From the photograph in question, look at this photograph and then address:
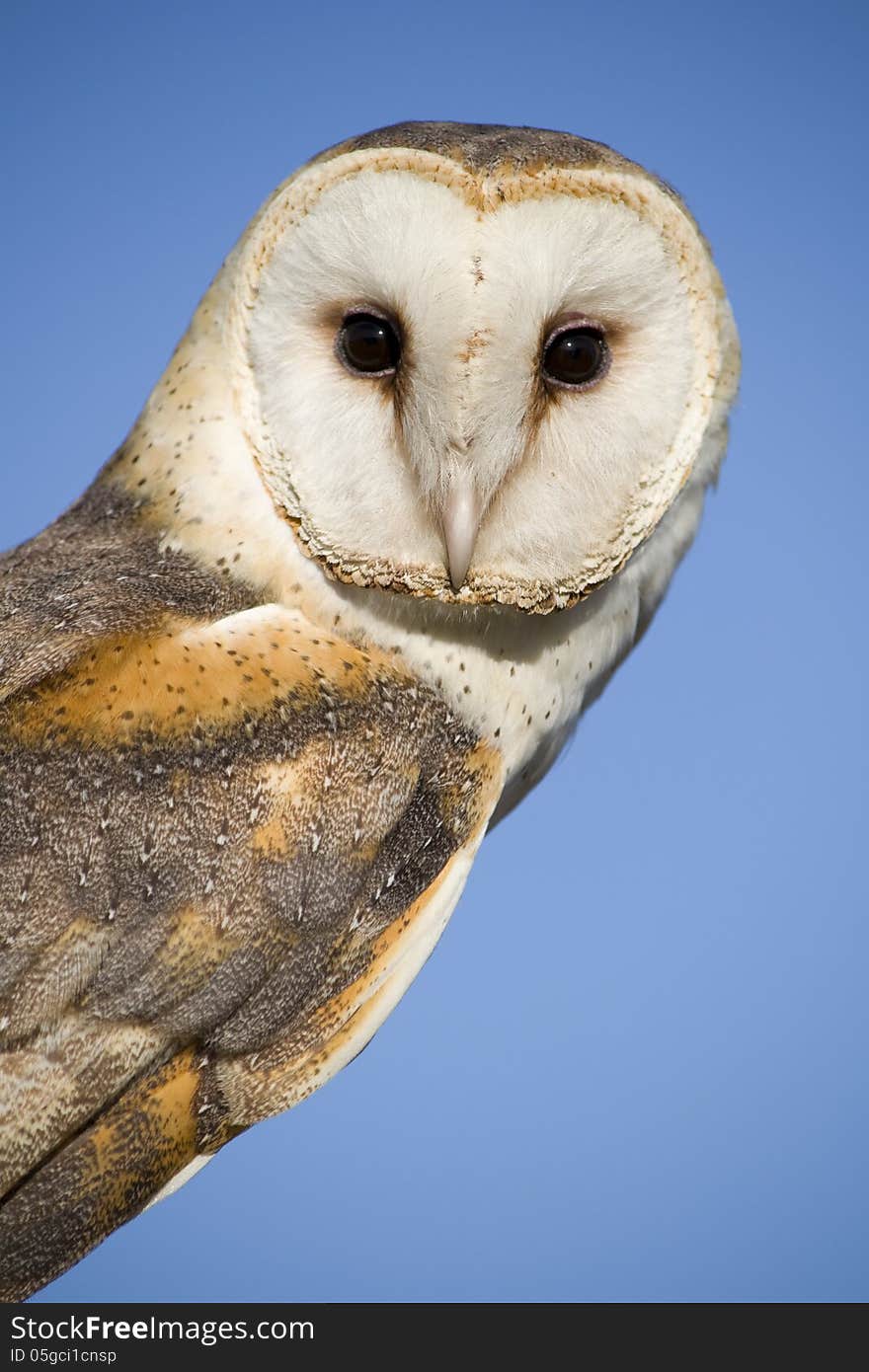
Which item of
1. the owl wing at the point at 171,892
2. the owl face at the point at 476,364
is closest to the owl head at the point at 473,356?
the owl face at the point at 476,364

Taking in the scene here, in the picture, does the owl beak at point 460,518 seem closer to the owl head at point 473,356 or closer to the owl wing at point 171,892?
the owl head at point 473,356

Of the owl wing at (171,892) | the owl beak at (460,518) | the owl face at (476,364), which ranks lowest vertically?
the owl wing at (171,892)

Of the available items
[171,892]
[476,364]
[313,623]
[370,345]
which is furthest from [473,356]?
[171,892]

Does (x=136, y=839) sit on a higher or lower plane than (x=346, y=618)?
lower

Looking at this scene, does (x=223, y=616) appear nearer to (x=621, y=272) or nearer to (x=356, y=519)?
(x=356, y=519)

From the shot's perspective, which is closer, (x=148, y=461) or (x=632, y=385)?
(x=632, y=385)
